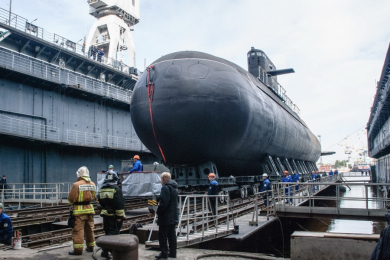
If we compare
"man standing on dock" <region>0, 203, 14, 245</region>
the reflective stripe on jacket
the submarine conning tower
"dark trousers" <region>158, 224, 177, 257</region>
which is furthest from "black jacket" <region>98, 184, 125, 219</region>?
the submarine conning tower

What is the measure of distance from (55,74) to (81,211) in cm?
1989

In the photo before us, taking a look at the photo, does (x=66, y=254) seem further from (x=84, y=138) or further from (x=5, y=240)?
(x=84, y=138)

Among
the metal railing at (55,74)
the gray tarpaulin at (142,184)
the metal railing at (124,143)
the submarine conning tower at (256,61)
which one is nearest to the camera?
the gray tarpaulin at (142,184)

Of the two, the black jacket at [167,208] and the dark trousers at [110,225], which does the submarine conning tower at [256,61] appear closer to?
the black jacket at [167,208]

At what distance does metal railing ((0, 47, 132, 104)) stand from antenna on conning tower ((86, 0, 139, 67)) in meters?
10.6

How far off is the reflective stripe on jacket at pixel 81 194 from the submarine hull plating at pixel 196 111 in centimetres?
532

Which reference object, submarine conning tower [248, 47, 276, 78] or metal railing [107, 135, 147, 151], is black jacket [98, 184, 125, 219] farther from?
metal railing [107, 135, 147, 151]

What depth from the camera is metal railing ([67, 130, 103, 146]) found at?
23.9 meters

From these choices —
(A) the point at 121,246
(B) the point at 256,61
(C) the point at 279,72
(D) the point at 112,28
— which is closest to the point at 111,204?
(A) the point at 121,246

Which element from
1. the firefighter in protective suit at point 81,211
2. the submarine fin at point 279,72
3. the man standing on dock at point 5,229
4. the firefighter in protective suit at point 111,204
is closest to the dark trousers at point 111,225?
the firefighter in protective suit at point 111,204

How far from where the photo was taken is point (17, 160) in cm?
2020

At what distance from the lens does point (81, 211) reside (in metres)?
5.86

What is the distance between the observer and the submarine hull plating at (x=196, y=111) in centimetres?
1104

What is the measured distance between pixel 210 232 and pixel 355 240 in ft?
9.71
